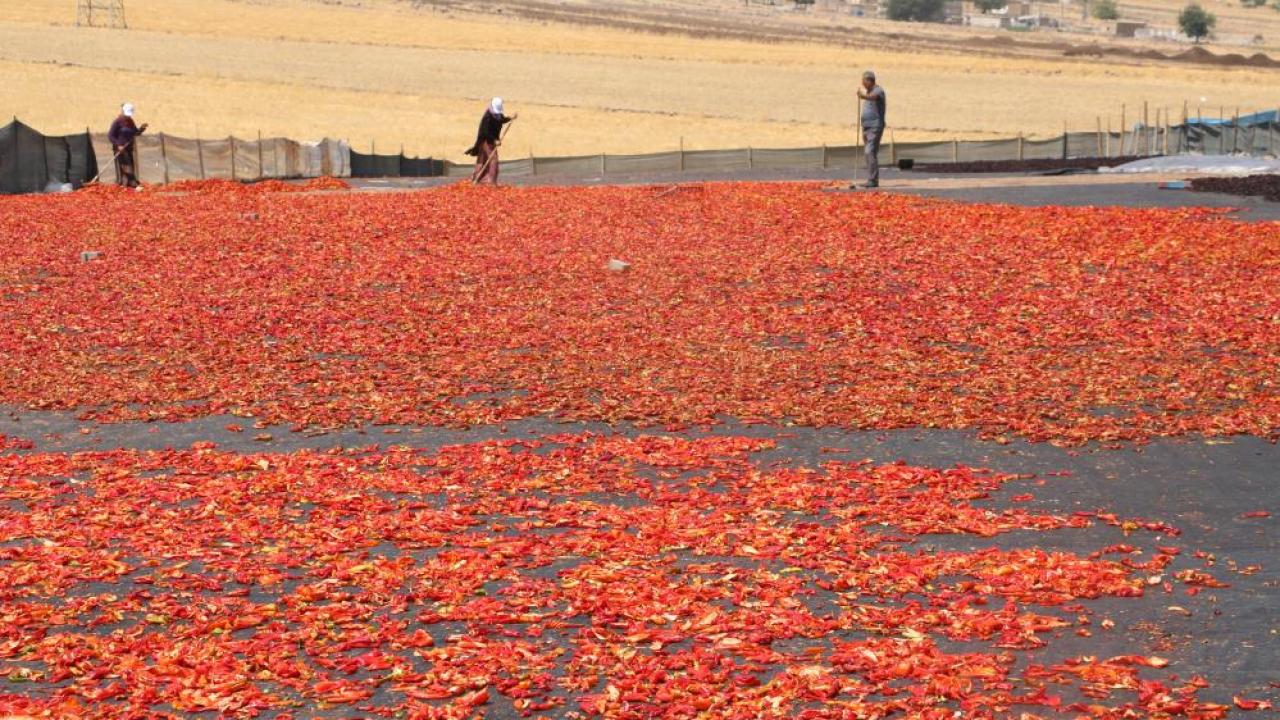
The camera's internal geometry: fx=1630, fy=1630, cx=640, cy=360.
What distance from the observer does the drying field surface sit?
7785mm

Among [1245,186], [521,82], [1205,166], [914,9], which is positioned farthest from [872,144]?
[914,9]

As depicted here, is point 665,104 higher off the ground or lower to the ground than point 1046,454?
higher

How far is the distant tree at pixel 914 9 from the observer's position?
18638 centimetres

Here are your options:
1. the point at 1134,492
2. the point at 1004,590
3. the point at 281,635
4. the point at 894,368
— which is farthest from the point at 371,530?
the point at 894,368

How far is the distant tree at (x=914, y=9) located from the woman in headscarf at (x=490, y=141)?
6172 inches

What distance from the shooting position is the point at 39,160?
126ft

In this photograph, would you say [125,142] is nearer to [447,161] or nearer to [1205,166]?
[447,161]

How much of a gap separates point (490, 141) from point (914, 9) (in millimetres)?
158713

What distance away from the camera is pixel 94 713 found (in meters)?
7.36

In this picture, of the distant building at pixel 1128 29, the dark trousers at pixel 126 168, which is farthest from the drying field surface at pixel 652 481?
the distant building at pixel 1128 29

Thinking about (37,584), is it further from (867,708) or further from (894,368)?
(894,368)

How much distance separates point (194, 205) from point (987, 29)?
149 meters

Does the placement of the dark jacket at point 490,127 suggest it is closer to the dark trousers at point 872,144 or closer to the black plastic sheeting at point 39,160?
the dark trousers at point 872,144

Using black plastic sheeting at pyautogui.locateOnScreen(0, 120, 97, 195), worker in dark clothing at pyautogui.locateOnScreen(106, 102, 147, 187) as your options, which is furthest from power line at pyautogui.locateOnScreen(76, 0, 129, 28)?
worker in dark clothing at pyautogui.locateOnScreen(106, 102, 147, 187)
